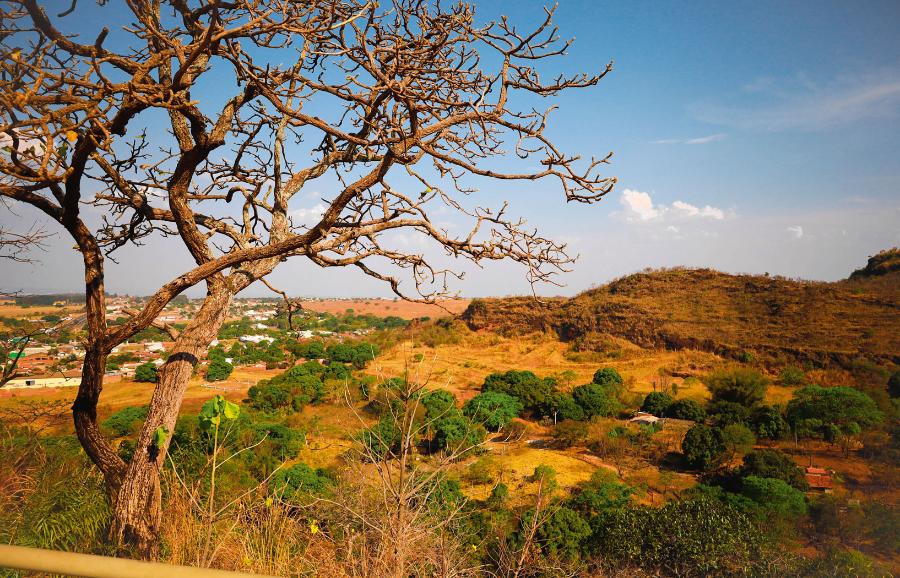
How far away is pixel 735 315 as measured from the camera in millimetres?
31469

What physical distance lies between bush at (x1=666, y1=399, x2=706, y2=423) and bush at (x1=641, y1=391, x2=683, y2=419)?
166 millimetres

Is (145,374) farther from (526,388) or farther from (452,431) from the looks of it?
(526,388)

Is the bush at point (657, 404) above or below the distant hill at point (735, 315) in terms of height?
below

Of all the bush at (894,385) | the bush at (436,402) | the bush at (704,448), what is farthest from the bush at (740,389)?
the bush at (436,402)

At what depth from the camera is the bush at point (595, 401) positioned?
679 inches

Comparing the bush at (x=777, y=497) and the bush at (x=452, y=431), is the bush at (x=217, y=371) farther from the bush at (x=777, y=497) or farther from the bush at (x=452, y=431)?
the bush at (x=777, y=497)

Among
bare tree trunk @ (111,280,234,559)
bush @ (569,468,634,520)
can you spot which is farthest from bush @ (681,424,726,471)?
bare tree trunk @ (111,280,234,559)

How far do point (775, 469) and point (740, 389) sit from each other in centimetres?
710

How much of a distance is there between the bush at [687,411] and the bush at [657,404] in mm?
166

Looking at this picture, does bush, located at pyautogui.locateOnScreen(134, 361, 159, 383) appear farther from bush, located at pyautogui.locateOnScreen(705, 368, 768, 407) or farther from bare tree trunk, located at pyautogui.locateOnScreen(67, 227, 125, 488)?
bush, located at pyautogui.locateOnScreen(705, 368, 768, 407)

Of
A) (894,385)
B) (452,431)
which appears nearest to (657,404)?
(452,431)

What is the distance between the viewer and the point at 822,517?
32.3ft

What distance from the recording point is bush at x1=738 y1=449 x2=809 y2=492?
10.9m

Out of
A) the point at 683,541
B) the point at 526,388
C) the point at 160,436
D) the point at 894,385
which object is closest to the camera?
the point at 160,436
